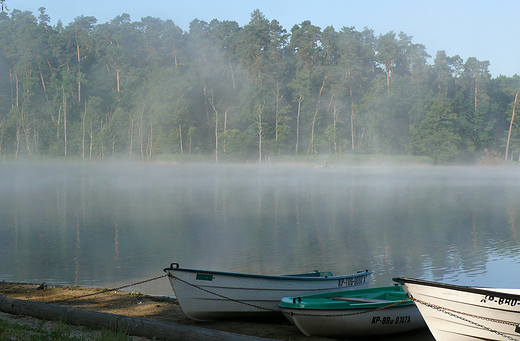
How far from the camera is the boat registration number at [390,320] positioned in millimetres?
6832

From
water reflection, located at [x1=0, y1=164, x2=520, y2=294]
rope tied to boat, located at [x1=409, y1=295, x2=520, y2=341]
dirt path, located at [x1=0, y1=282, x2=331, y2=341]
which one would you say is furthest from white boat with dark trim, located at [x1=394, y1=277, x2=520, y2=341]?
water reflection, located at [x1=0, y1=164, x2=520, y2=294]

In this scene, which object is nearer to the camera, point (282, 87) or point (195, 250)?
point (195, 250)

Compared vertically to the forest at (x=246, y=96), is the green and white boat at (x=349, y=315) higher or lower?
lower

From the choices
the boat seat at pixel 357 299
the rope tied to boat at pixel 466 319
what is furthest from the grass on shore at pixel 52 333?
the rope tied to boat at pixel 466 319

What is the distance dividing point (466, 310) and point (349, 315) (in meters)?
1.49

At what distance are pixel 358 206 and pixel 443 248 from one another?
10541 millimetres

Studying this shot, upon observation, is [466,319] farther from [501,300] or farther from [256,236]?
[256,236]

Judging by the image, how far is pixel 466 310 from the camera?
581 cm

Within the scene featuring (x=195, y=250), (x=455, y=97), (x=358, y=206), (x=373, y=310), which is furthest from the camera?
(x=455, y=97)

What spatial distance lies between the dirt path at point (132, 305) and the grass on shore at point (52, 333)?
49cm

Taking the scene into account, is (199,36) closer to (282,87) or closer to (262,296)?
(282,87)

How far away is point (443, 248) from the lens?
1468 cm

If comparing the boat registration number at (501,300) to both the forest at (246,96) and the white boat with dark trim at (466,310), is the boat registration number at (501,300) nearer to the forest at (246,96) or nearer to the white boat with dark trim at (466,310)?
the white boat with dark trim at (466,310)

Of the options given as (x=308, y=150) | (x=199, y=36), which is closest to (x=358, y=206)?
(x=308, y=150)
